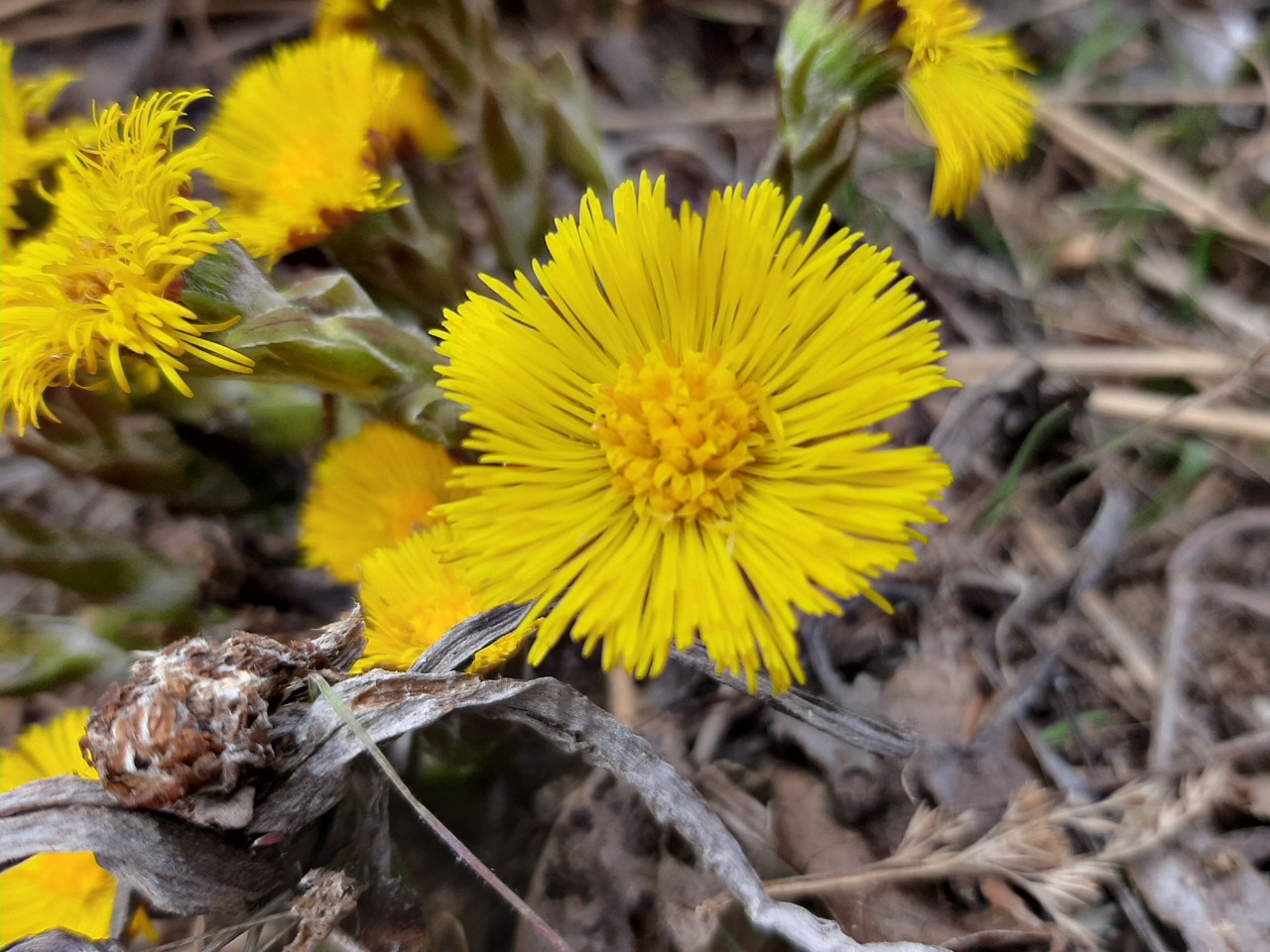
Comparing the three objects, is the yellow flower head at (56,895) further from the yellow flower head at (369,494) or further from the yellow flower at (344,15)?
the yellow flower at (344,15)

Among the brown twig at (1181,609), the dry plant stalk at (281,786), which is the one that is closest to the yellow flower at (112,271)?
the dry plant stalk at (281,786)

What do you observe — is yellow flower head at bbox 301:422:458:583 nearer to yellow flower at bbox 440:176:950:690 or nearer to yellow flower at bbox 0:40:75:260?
yellow flower at bbox 440:176:950:690

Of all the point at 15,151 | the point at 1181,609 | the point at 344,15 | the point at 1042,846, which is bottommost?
the point at 1042,846

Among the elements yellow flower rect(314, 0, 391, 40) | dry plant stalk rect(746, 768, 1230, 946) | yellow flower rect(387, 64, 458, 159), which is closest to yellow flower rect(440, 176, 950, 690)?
dry plant stalk rect(746, 768, 1230, 946)

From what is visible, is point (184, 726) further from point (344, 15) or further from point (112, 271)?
point (344, 15)

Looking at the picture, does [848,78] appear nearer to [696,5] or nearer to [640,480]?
[640,480]

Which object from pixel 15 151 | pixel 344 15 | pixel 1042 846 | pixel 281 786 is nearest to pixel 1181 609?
pixel 1042 846
